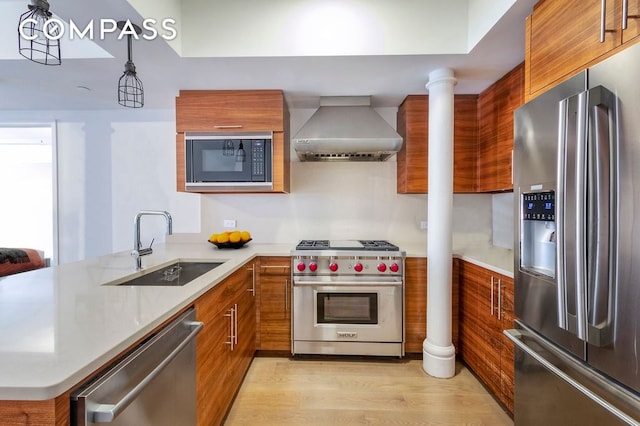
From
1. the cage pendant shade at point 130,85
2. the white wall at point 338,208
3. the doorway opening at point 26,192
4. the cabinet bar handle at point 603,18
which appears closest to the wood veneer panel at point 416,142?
the white wall at point 338,208

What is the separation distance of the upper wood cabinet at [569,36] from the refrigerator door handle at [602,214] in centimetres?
24

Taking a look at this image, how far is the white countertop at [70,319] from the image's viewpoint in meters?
0.64

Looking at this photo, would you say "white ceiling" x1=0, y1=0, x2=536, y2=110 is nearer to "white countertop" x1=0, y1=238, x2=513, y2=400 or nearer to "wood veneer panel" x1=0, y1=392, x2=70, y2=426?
"white countertop" x1=0, y1=238, x2=513, y2=400

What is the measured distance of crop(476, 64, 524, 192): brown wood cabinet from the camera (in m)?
2.13

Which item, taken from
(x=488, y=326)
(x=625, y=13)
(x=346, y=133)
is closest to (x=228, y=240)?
(x=346, y=133)

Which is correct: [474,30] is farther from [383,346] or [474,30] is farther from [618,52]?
[383,346]

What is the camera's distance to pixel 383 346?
7.93ft

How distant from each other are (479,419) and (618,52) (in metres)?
1.95

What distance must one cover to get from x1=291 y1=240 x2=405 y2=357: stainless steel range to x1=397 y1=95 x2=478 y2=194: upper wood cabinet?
0.75m

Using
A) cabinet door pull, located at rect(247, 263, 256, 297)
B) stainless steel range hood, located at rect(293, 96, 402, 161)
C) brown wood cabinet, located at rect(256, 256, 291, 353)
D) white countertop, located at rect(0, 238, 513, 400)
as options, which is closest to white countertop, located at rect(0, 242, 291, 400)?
white countertop, located at rect(0, 238, 513, 400)

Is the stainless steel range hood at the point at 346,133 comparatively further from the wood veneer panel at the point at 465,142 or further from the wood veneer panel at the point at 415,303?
the wood veneer panel at the point at 415,303

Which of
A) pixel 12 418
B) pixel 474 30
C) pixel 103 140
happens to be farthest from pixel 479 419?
pixel 103 140

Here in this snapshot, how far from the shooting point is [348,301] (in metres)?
2.44

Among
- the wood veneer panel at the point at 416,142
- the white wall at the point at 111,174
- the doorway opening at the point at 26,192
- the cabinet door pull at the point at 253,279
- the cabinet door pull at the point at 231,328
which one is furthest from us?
the doorway opening at the point at 26,192
